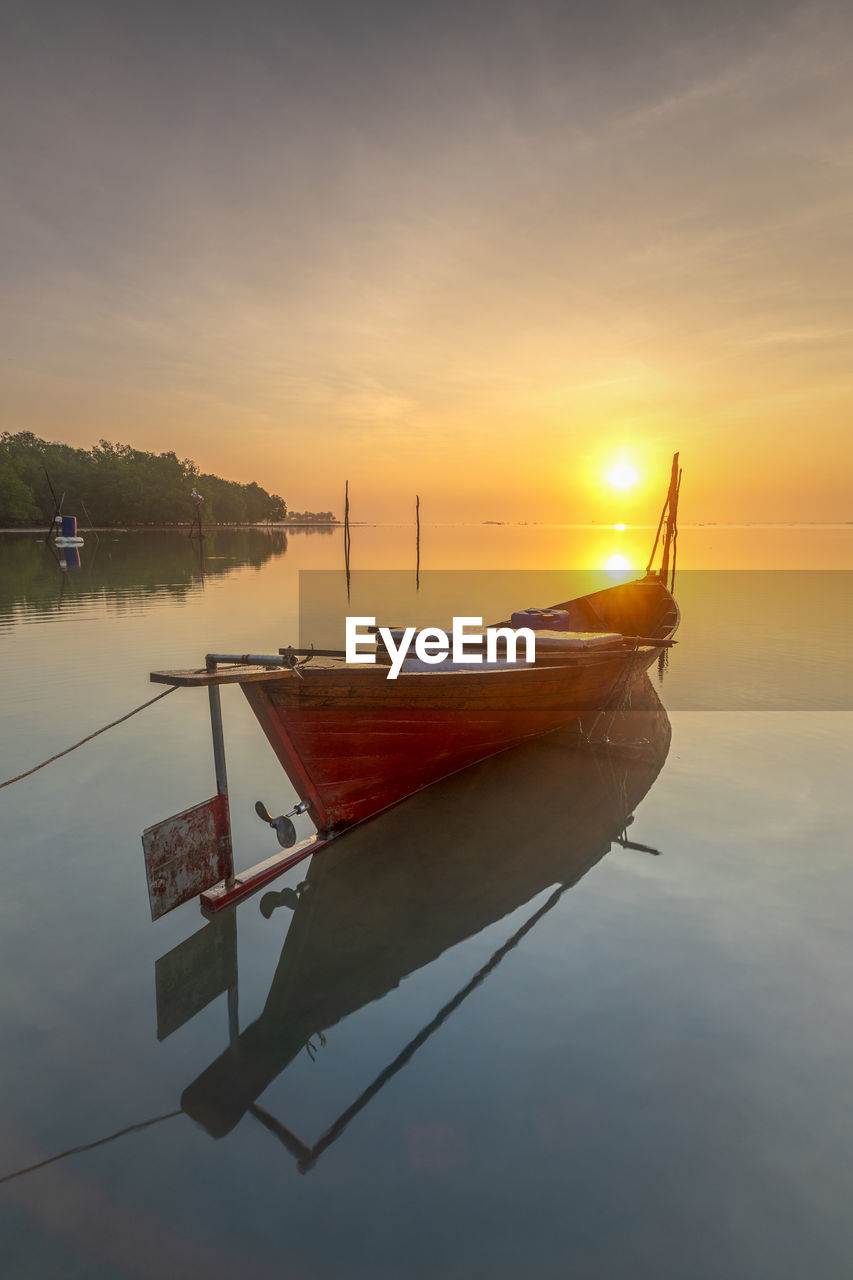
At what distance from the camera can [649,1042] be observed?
5.09m

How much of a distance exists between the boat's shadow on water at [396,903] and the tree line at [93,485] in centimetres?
9984

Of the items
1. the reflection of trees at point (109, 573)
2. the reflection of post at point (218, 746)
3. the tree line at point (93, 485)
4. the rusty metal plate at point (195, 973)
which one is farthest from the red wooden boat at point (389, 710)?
the tree line at point (93, 485)

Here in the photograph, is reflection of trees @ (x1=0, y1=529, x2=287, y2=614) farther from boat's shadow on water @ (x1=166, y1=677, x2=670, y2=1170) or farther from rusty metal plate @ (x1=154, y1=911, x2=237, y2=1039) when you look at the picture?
rusty metal plate @ (x1=154, y1=911, x2=237, y2=1039)

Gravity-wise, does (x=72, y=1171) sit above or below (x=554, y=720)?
below

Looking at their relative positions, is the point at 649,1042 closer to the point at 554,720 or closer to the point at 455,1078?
the point at 455,1078

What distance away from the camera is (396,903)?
7117 mm

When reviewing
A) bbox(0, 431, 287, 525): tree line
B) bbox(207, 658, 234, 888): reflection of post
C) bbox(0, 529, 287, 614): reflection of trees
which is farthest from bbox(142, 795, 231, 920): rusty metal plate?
bbox(0, 431, 287, 525): tree line

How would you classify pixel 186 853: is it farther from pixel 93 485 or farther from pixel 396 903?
pixel 93 485

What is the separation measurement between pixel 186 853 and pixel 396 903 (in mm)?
2587

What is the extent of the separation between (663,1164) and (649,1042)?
42.8 inches

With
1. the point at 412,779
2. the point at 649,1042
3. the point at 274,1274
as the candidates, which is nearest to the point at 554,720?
the point at 412,779

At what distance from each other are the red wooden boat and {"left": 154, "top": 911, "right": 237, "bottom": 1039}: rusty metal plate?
75.6 inches

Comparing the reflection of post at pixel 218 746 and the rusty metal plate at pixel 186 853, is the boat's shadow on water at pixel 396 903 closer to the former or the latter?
the rusty metal plate at pixel 186 853

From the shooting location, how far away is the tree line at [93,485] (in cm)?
9275
